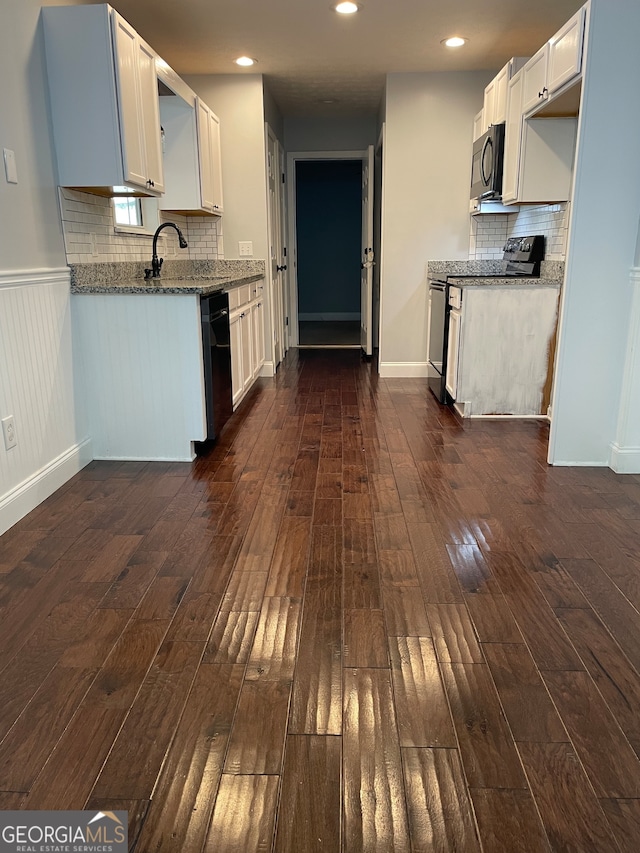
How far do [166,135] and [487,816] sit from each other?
452cm

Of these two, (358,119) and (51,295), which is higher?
(358,119)

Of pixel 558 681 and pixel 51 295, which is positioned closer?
pixel 558 681

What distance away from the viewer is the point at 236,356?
14.0 ft

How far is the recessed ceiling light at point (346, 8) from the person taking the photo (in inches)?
146

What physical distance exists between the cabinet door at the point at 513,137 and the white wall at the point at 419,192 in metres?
1.19

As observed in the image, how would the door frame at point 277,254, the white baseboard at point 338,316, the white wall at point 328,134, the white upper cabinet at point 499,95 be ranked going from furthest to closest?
the white baseboard at point 338,316, the white wall at point 328,134, the door frame at point 277,254, the white upper cabinet at point 499,95

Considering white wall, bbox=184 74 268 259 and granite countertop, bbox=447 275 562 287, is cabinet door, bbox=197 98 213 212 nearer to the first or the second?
white wall, bbox=184 74 268 259

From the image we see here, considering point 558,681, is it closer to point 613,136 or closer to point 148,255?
point 613,136

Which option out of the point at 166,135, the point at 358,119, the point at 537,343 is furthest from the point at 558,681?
the point at 358,119

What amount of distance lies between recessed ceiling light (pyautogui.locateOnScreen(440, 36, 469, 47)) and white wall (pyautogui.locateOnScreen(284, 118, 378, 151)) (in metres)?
2.56

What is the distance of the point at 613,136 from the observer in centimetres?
283

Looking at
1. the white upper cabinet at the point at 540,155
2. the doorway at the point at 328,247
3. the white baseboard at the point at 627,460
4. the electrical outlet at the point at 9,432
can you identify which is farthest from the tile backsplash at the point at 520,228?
the doorway at the point at 328,247

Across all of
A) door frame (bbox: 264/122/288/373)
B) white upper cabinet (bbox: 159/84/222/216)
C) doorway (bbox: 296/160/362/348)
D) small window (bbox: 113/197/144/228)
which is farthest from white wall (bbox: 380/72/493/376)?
doorway (bbox: 296/160/362/348)

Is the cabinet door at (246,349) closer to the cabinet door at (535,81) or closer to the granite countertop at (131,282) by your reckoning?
the granite countertop at (131,282)
